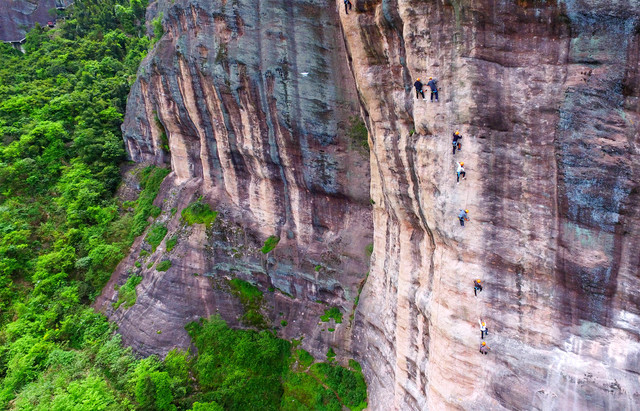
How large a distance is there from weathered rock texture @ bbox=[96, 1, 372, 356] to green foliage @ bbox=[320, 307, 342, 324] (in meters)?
0.20

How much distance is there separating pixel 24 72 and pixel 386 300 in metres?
41.0

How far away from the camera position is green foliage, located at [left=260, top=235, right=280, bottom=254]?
18.4 meters

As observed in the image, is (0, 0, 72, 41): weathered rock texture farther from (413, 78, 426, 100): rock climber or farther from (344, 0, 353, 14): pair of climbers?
(413, 78, 426, 100): rock climber

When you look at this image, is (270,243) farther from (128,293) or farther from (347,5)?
(347,5)

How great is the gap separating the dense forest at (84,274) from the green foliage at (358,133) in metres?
9.21

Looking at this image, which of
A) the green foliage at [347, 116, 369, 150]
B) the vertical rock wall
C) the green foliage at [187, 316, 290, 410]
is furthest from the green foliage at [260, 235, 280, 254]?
the vertical rock wall

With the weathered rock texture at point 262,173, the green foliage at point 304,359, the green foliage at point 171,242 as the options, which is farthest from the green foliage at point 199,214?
the green foliage at point 304,359

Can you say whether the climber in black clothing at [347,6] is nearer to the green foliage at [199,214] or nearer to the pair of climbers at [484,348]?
the pair of climbers at [484,348]

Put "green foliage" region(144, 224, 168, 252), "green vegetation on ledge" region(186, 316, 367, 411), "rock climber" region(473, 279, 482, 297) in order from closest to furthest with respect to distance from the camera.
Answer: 1. "rock climber" region(473, 279, 482, 297)
2. "green vegetation on ledge" region(186, 316, 367, 411)
3. "green foliage" region(144, 224, 168, 252)

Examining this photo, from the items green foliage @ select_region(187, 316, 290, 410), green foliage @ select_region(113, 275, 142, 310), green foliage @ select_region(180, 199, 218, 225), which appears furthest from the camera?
green foliage @ select_region(113, 275, 142, 310)

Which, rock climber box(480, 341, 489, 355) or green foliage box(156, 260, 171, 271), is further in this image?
green foliage box(156, 260, 171, 271)

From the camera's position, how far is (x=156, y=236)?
22.1m

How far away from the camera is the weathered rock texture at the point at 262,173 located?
15.0 meters

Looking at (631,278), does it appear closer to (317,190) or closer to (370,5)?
(370,5)
